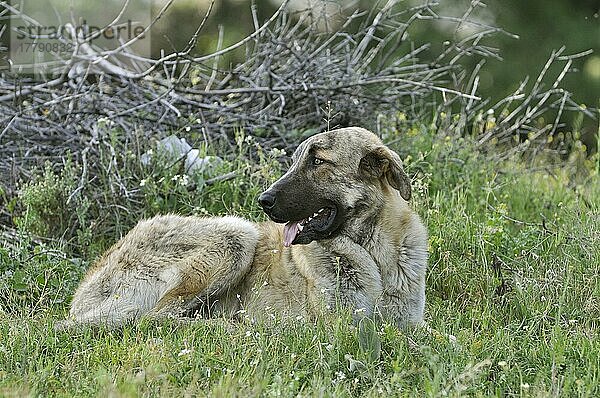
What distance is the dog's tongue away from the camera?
4844 millimetres

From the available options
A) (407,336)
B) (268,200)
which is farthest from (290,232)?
(407,336)

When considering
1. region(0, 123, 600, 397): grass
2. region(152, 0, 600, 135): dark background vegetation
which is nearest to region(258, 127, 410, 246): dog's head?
region(0, 123, 600, 397): grass

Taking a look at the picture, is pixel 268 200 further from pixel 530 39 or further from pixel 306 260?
pixel 530 39

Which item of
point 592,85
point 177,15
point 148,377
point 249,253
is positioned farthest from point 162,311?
point 177,15

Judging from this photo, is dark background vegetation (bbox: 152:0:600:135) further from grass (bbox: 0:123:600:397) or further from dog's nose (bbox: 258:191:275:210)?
dog's nose (bbox: 258:191:275:210)

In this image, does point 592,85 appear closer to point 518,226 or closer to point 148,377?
point 518,226

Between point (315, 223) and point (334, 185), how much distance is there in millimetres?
253

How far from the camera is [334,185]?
190 inches

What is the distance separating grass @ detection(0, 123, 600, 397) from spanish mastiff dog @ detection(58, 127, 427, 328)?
255 millimetres

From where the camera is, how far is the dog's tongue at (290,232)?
484 cm

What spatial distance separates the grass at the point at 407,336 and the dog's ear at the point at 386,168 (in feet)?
2.77

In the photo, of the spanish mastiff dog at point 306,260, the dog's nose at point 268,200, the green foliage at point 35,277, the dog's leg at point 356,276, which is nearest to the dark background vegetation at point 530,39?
Answer: the green foliage at point 35,277

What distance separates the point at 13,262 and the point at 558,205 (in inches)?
170

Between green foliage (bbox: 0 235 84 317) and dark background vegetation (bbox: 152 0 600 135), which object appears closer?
green foliage (bbox: 0 235 84 317)
